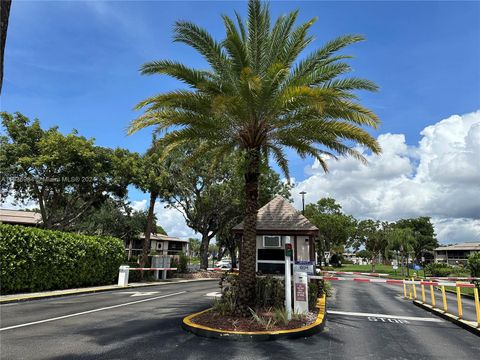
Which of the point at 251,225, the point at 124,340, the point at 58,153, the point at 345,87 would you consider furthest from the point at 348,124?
the point at 58,153

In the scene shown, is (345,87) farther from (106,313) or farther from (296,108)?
(106,313)

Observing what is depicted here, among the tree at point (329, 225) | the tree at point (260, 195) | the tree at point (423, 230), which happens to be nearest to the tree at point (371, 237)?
the tree at point (329, 225)

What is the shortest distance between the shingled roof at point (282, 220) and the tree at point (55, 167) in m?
10.5

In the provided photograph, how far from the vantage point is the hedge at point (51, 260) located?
13.9 metres

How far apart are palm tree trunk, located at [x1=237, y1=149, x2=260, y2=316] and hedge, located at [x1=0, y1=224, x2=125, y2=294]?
34.0ft

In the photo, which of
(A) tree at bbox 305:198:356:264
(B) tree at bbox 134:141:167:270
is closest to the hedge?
(B) tree at bbox 134:141:167:270

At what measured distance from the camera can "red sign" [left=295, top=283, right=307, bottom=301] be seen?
366 inches

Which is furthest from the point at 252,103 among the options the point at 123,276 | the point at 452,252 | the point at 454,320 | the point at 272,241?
the point at 452,252

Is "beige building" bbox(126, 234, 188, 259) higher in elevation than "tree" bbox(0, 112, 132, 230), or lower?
lower

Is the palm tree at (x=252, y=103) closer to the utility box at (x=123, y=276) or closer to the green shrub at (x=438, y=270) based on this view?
the utility box at (x=123, y=276)

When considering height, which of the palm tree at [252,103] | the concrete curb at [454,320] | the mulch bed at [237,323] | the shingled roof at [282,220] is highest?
the palm tree at [252,103]

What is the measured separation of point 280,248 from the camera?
18031 mm

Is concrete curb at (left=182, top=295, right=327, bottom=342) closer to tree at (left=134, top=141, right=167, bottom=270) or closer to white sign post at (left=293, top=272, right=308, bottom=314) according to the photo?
white sign post at (left=293, top=272, right=308, bottom=314)

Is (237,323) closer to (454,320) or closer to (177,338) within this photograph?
(177,338)
